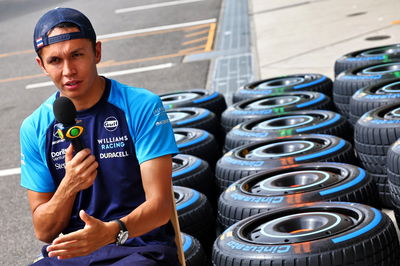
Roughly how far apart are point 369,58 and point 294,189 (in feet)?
11.9

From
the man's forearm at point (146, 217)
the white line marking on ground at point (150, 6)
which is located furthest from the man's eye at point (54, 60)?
the white line marking on ground at point (150, 6)

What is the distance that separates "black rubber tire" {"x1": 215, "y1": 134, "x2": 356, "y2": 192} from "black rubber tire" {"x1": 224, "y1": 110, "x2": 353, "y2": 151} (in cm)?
24

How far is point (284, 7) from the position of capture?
1997 cm

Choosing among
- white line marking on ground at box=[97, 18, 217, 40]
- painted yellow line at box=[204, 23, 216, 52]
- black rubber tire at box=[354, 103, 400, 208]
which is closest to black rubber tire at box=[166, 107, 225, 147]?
black rubber tire at box=[354, 103, 400, 208]

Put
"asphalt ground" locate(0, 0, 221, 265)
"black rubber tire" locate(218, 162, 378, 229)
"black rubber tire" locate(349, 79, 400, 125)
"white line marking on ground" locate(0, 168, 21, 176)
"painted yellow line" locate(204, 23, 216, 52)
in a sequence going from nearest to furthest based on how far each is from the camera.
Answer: "black rubber tire" locate(218, 162, 378, 229) → "black rubber tire" locate(349, 79, 400, 125) → "asphalt ground" locate(0, 0, 221, 265) → "white line marking on ground" locate(0, 168, 21, 176) → "painted yellow line" locate(204, 23, 216, 52)

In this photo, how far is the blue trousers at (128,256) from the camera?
10.7 feet

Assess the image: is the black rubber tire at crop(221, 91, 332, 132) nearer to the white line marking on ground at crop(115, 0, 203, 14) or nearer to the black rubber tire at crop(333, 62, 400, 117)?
the black rubber tire at crop(333, 62, 400, 117)

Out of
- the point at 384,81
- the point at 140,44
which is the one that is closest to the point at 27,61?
the point at 140,44

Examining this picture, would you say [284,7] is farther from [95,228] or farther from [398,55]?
[95,228]

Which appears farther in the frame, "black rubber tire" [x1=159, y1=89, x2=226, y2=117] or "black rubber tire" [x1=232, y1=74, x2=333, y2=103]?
"black rubber tire" [x1=159, y1=89, x2=226, y2=117]

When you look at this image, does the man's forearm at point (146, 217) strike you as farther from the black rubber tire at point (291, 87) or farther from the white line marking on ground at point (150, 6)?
the white line marking on ground at point (150, 6)

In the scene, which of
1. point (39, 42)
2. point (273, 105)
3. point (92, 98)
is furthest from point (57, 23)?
point (273, 105)

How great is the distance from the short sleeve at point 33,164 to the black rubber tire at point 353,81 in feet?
13.6

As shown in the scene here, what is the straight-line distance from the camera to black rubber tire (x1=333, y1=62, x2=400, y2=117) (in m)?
7.04
